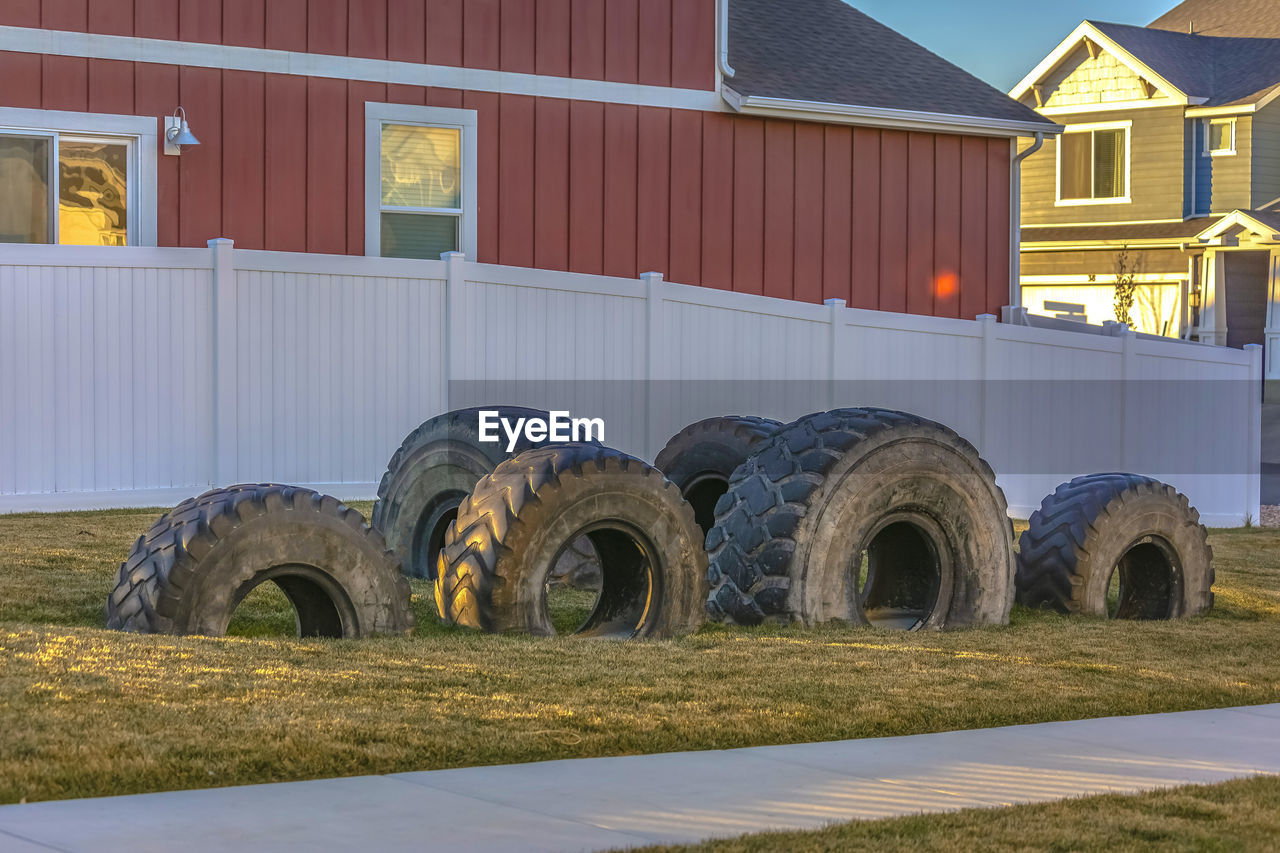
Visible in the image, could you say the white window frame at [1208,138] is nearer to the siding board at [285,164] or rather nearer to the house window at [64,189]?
the siding board at [285,164]

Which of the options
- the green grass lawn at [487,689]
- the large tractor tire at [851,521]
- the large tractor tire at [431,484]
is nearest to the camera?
the green grass lawn at [487,689]

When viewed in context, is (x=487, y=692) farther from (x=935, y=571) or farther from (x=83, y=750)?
(x=935, y=571)

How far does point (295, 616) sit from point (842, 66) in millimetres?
14240

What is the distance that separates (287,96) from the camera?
16.1 meters

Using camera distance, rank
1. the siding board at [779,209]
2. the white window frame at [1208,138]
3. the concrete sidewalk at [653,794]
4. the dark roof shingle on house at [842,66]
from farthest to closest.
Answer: the white window frame at [1208,138] → the dark roof shingle on house at [842,66] → the siding board at [779,209] → the concrete sidewalk at [653,794]

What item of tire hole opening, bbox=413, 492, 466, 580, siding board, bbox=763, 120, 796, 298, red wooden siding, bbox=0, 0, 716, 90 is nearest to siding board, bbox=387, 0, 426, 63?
red wooden siding, bbox=0, 0, 716, 90

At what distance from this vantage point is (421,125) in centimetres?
1680

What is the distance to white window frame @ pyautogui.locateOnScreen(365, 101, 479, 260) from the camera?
1648 centimetres

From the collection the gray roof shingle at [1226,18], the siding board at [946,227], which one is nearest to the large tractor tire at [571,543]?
the siding board at [946,227]

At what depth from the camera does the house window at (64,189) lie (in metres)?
15.0

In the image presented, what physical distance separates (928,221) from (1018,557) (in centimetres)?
1077

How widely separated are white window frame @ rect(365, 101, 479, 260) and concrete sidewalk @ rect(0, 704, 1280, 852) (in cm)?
1144

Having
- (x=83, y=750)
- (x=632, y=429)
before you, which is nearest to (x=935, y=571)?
(x=83, y=750)

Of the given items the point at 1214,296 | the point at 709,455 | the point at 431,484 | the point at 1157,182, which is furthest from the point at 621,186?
the point at 1157,182
